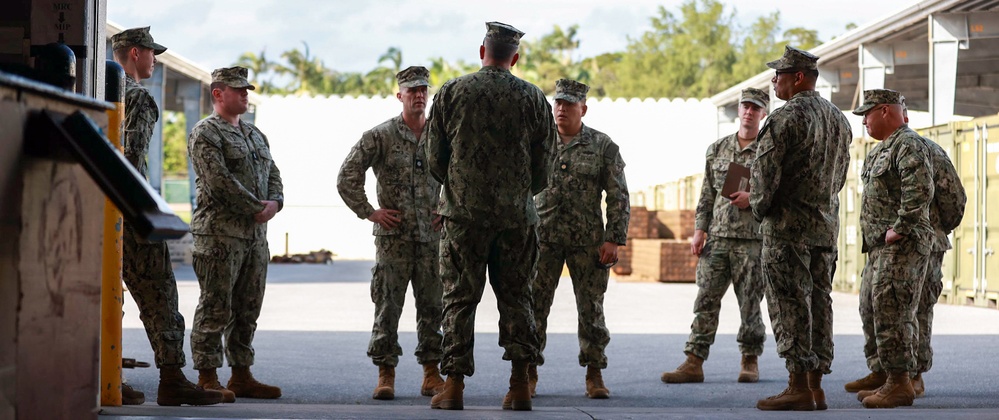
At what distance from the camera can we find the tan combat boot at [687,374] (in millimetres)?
8359

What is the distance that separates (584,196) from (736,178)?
45.2 inches

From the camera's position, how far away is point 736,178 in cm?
815

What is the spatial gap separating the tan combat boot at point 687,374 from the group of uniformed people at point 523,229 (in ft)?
0.05

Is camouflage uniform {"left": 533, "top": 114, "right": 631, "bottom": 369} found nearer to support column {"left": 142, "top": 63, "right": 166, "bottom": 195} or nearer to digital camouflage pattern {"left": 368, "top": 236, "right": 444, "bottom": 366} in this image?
digital camouflage pattern {"left": 368, "top": 236, "right": 444, "bottom": 366}

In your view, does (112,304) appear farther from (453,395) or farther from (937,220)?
(937,220)

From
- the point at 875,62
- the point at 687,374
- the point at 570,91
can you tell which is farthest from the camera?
the point at 875,62

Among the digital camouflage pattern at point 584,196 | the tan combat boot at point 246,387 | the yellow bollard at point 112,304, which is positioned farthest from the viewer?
the digital camouflage pattern at point 584,196

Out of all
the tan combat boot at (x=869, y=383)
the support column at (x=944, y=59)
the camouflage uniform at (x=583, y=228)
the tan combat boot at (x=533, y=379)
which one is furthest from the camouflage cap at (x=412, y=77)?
the support column at (x=944, y=59)

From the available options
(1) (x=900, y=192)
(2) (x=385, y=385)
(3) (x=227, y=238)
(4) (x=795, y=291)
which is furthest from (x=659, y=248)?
(3) (x=227, y=238)

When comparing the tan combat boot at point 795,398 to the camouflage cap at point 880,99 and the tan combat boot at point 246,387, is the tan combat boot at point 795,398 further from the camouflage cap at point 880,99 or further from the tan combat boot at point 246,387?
the tan combat boot at point 246,387

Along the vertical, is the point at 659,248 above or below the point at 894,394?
above

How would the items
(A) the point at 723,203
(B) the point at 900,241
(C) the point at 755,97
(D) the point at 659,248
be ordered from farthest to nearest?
(D) the point at 659,248 → (C) the point at 755,97 → (A) the point at 723,203 → (B) the point at 900,241

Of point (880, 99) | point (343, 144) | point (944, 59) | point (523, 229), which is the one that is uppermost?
point (944, 59)

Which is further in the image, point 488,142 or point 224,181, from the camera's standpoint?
point 224,181
